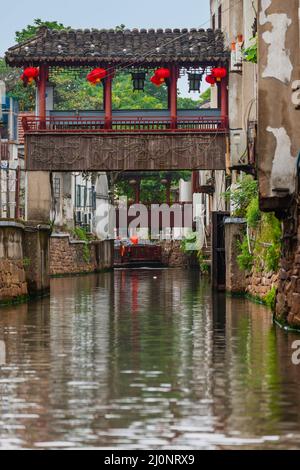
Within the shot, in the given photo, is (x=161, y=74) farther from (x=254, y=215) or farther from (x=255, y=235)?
(x=254, y=215)

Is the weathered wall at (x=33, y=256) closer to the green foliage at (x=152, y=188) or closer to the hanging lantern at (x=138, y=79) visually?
the hanging lantern at (x=138, y=79)

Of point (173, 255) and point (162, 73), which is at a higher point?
point (162, 73)

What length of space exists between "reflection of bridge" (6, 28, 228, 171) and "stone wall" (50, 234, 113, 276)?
937 cm

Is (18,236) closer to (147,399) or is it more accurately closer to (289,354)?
(289,354)

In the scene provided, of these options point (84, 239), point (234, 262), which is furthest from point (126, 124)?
point (84, 239)

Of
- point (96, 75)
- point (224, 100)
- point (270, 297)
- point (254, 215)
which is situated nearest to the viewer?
point (270, 297)

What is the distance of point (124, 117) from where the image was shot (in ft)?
164

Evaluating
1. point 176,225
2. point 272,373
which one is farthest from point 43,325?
point 176,225

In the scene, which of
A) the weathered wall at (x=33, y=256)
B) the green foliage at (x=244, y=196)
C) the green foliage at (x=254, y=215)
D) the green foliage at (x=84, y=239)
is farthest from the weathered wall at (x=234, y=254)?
the green foliage at (x=84, y=239)

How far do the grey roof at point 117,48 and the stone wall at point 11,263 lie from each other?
15.4m

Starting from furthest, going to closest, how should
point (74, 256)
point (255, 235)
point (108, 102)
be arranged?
1. point (74, 256)
2. point (108, 102)
3. point (255, 235)

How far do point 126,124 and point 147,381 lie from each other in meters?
33.9

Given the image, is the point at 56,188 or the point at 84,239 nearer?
the point at 84,239

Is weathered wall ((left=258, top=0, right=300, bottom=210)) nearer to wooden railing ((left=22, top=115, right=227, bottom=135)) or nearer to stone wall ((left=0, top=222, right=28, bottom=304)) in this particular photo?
stone wall ((left=0, top=222, right=28, bottom=304))
